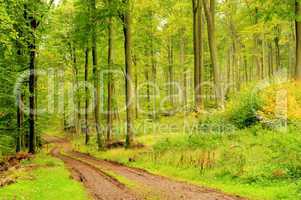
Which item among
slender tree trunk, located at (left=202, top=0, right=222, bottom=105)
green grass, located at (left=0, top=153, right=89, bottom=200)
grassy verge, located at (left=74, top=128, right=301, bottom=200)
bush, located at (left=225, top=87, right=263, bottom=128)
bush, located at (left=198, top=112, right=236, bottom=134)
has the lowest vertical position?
green grass, located at (left=0, top=153, right=89, bottom=200)

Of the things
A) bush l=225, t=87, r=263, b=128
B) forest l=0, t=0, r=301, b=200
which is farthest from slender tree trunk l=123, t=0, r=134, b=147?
bush l=225, t=87, r=263, b=128

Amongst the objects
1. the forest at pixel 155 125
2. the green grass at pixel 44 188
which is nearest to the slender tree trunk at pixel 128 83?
the forest at pixel 155 125

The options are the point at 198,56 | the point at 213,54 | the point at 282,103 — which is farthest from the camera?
the point at 198,56

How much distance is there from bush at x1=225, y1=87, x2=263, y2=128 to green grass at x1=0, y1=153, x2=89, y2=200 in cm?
1024

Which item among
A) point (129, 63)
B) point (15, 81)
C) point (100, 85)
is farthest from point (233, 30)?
point (15, 81)

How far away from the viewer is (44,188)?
16.0 meters

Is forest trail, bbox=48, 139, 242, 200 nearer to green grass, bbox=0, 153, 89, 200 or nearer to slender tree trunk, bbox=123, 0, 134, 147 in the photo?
green grass, bbox=0, 153, 89, 200

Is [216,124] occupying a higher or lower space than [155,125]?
higher

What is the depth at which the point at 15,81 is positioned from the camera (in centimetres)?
3195

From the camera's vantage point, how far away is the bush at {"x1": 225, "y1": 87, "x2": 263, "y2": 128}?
76.2 feet

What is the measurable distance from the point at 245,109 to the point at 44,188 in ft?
Result: 41.8

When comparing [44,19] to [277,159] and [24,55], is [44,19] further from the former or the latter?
[277,159]

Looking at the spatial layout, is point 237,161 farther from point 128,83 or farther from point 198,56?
point 198,56

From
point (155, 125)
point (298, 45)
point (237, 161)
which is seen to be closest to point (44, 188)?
point (237, 161)
